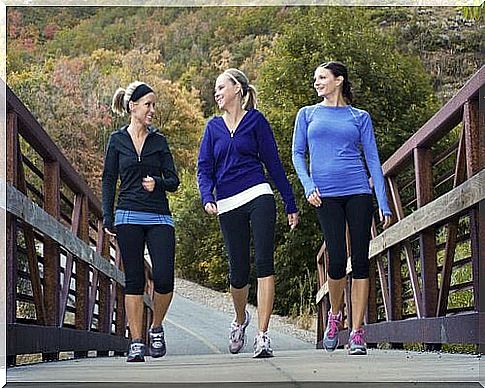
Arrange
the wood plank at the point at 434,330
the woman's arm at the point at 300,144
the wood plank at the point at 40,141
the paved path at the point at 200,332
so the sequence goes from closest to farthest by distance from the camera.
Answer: the wood plank at the point at 434,330 → the wood plank at the point at 40,141 → the woman's arm at the point at 300,144 → the paved path at the point at 200,332

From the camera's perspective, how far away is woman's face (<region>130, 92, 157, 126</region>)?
387cm

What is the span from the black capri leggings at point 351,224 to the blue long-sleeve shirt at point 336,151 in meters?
0.04

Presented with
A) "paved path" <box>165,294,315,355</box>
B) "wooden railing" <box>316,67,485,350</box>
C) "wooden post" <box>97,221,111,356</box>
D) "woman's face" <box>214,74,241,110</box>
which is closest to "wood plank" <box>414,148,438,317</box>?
"wooden railing" <box>316,67,485,350</box>

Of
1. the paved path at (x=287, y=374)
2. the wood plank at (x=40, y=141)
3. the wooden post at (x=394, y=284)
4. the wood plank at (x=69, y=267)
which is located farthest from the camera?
the wooden post at (x=394, y=284)

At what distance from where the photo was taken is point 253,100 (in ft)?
13.3

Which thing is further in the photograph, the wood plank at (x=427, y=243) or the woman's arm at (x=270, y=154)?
the wood plank at (x=427, y=243)

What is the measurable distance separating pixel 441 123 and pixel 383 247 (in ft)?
4.73

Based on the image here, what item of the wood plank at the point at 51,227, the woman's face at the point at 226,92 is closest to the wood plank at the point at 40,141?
the wood plank at the point at 51,227

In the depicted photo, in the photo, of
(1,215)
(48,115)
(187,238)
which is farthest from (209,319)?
(1,215)

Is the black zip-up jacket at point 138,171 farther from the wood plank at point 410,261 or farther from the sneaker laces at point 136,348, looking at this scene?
the wood plank at point 410,261

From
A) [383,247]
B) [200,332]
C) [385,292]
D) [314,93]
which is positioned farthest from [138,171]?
[314,93]

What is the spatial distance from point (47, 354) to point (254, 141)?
1470 mm

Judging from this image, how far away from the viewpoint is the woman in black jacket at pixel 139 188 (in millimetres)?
3857

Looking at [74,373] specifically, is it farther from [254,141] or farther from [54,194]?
[54,194]
